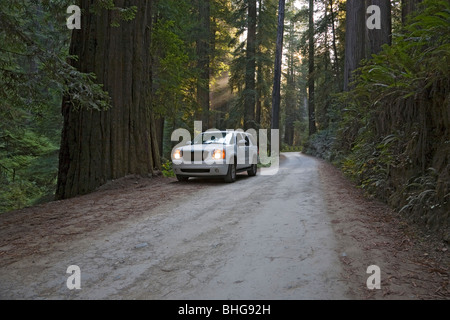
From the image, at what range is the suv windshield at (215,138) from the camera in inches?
408

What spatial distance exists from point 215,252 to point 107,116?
6033 millimetres

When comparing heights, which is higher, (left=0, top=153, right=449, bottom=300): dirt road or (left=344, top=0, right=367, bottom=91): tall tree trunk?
(left=344, top=0, right=367, bottom=91): tall tree trunk

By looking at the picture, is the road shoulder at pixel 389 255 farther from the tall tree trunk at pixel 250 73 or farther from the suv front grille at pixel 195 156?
the tall tree trunk at pixel 250 73

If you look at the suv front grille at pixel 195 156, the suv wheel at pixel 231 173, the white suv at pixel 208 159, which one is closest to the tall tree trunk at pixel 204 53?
the white suv at pixel 208 159

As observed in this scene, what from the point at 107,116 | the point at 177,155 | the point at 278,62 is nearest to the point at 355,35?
the point at 278,62

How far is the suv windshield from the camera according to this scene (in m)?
10.4

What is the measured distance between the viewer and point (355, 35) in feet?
47.7

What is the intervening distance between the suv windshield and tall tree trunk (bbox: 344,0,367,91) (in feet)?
24.3

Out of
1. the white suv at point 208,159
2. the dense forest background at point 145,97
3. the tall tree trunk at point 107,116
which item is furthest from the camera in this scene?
the white suv at point 208,159

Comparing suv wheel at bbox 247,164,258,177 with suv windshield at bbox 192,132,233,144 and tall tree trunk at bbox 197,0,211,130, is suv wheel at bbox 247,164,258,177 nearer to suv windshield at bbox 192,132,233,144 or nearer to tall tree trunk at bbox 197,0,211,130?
suv windshield at bbox 192,132,233,144

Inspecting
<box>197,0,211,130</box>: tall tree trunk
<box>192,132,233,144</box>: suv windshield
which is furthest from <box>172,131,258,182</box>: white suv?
<box>197,0,211,130</box>: tall tree trunk

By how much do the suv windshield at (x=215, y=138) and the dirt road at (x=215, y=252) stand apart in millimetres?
4222

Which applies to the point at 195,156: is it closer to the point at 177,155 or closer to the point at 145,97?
the point at 177,155

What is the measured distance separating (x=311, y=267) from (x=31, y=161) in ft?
57.0
